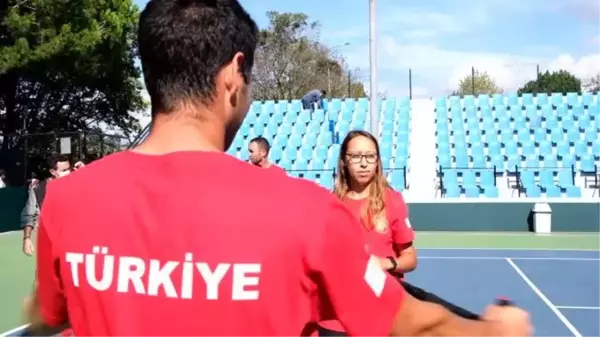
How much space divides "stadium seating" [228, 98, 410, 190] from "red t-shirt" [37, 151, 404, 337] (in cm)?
2236

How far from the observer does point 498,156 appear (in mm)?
26500

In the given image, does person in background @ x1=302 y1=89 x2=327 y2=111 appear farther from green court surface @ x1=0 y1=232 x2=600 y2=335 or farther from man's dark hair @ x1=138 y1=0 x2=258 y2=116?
man's dark hair @ x1=138 y1=0 x2=258 y2=116

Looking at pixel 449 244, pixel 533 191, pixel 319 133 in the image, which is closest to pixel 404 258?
pixel 449 244

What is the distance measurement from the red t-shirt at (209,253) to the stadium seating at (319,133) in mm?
22355

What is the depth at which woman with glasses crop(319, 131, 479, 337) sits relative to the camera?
15.6 ft

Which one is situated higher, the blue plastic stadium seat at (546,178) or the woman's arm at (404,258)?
the woman's arm at (404,258)

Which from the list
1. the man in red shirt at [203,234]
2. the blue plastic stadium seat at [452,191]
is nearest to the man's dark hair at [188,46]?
the man in red shirt at [203,234]

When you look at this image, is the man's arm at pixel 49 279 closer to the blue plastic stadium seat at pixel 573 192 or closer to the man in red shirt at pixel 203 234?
the man in red shirt at pixel 203 234

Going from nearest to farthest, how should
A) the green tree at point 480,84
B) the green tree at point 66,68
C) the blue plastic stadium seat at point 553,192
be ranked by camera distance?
the blue plastic stadium seat at point 553,192 → the green tree at point 66,68 → the green tree at point 480,84

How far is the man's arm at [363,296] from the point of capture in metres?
1.51

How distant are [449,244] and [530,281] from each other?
5659 millimetres

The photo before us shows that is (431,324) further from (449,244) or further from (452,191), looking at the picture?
(452,191)

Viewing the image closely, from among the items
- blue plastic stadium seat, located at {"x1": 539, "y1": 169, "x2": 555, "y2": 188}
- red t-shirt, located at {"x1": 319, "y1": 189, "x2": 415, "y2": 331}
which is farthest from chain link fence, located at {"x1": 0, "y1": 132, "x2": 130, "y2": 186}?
red t-shirt, located at {"x1": 319, "y1": 189, "x2": 415, "y2": 331}

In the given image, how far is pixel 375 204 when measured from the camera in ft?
16.0
